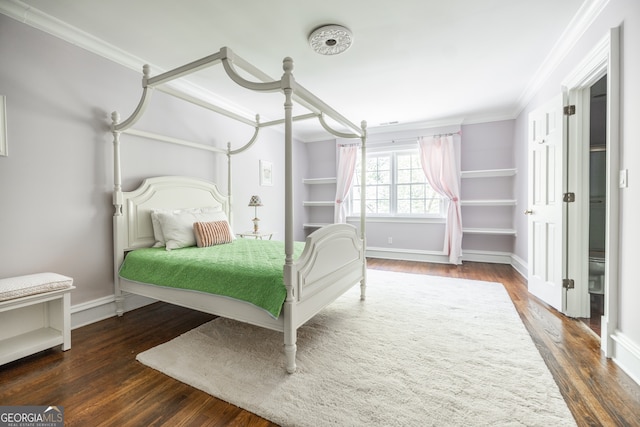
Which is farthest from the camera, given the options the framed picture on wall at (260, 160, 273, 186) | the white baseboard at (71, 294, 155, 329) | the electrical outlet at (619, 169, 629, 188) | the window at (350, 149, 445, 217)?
the window at (350, 149, 445, 217)

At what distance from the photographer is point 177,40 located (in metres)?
2.56

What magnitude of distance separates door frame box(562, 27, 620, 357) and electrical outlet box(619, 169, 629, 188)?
5cm

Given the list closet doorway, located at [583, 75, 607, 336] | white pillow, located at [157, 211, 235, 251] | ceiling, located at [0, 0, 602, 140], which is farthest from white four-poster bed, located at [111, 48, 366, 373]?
closet doorway, located at [583, 75, 607, 336]

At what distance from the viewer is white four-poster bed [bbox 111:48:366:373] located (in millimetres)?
1842

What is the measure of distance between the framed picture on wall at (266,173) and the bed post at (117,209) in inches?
90.0

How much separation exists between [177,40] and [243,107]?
68.1 inches

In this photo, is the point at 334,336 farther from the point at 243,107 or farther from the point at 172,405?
the point at 243,107

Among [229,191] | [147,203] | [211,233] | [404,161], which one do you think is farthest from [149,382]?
[404,161]

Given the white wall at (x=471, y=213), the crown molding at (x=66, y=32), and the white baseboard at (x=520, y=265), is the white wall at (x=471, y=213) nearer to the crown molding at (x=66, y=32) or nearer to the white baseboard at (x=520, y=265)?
the white baseboard at (x=520, y=265)

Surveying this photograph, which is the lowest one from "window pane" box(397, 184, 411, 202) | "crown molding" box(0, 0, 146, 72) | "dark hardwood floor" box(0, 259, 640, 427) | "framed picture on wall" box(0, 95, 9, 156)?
"dark hardwood floor" box(0, 259, 640, 427)

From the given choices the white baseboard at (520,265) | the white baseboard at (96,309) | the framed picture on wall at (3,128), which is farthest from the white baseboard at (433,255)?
the framed picture on wall at (3,128)

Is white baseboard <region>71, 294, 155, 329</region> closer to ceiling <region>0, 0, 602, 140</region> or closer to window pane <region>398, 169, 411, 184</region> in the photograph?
ceiling <region>0, 0, 602, 140</region>

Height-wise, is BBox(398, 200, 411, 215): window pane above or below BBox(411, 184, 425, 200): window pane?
below

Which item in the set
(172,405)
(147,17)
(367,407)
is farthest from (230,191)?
(367,407)
